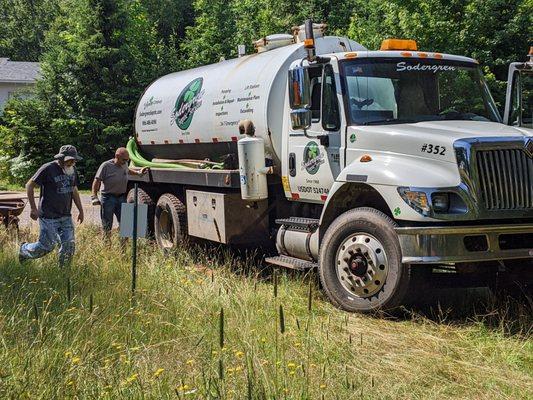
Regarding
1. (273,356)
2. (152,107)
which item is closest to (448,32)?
(152,107)

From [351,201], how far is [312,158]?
77 cm

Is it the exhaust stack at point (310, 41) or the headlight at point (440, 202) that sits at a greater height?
the exhaust stack at point (310, 41)

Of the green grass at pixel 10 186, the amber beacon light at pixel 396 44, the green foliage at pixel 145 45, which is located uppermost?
the green foliage at pixel 145 45

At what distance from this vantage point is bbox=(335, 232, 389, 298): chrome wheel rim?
6.57 m

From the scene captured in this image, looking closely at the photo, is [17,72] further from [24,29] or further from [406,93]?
[406,93]

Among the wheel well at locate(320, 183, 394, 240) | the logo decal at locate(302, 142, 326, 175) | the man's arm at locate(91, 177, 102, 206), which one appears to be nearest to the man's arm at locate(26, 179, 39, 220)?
the man's arm at locate(91, 177, 102, 206)

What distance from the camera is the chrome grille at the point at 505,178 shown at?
626cm

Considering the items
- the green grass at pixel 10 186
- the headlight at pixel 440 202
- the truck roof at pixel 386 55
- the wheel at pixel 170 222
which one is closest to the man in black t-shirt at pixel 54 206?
the wheel at pixel 170 222

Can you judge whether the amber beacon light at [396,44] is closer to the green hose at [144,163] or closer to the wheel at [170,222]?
the green hose at [144,163]

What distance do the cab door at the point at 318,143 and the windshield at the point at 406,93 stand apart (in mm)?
242

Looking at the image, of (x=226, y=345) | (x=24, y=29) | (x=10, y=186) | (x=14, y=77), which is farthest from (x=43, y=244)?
(x=24, y=29)

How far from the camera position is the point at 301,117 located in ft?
24.4

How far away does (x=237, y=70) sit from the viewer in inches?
→ 379

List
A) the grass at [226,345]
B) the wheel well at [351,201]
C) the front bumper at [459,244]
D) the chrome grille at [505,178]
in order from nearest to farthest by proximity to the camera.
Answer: the grass at [226,345], the front bumper at [459,244], the chrome grille at [505,178], the wheel well at [351,201]
